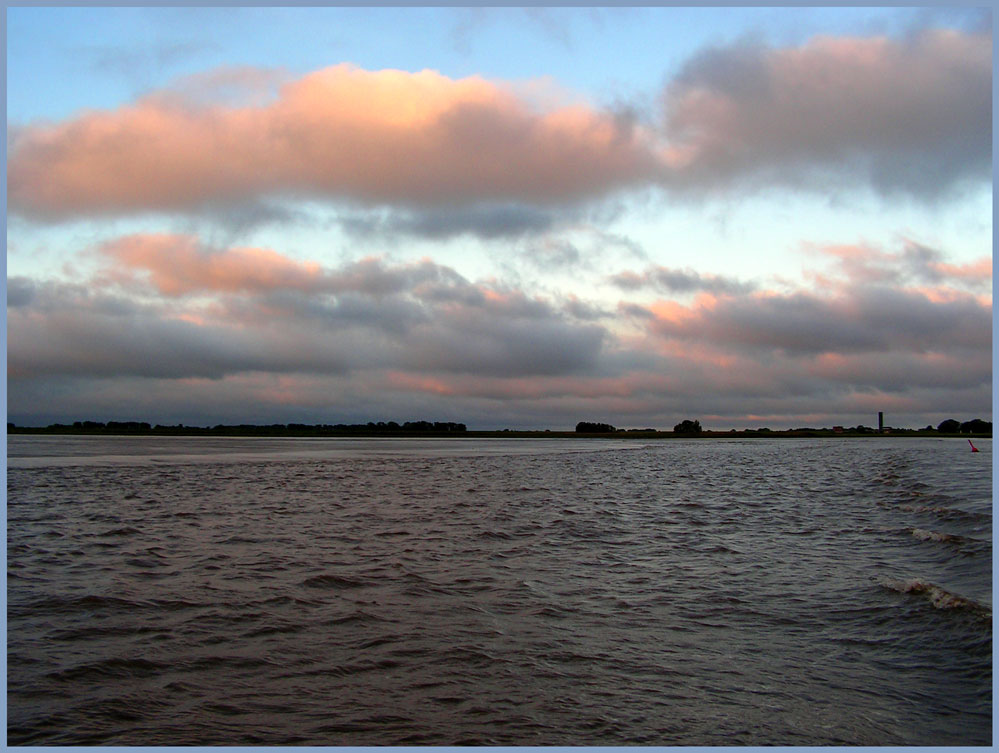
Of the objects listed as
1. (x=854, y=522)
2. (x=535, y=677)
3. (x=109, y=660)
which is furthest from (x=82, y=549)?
(x=854, y=522)

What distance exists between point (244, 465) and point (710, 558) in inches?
1424

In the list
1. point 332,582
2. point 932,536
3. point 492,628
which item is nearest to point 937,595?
point 932,536

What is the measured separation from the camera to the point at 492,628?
34.9ft

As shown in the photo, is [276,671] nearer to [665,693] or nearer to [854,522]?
[665,693]

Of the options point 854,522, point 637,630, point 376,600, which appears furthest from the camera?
point 854,522

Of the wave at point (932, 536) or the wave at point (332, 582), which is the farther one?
the wave at point (932, 536)

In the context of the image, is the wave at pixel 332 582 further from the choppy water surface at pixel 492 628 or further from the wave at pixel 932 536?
the wave at pixel 932 536

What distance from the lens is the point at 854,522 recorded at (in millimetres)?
A: 22328

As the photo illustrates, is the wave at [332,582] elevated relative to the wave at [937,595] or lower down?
lower down

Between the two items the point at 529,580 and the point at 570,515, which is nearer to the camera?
the point at 529,580

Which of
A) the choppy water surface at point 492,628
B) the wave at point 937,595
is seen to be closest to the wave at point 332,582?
the choppy water surface at point 492,628

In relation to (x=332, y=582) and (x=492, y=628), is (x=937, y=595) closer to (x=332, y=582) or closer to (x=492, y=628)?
(x=492, y=628)

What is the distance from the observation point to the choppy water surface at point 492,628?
7.47 metres

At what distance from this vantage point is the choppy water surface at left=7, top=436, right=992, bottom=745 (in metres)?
7.47
